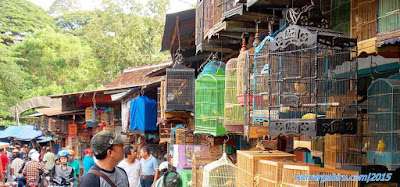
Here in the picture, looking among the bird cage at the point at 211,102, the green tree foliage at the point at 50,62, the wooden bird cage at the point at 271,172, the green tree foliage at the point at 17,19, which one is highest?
the green tree foliage at the point at 17,19

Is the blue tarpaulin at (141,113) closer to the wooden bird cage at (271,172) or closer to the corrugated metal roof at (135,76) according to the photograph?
the corrugated metal roof at (135,76)

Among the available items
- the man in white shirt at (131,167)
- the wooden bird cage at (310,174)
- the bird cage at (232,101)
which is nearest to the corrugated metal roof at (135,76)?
the man in white shirt at (131,167)

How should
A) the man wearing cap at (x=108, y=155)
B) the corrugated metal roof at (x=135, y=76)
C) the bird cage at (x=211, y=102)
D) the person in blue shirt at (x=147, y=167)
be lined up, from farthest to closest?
1. the corrugated metal roof at (x=135, y=76)
2. the person in blue shirt at (x=147, y=167)
3. the bird cage at (x=211, y=102)
4. the man wearing cap at (x=108, y=155)

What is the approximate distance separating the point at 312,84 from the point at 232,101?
2628mm

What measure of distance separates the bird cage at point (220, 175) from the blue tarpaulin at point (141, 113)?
20.0 ft

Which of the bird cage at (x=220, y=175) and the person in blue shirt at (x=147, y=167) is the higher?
the bird cage at (x=220, y=175)

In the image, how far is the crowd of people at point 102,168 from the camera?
4.33m

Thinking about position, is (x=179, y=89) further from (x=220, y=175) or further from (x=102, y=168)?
(x=102, y=168)

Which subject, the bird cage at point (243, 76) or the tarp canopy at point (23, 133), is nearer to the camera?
the bird cage at point (243, 76)

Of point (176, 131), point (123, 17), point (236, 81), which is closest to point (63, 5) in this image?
point (123, 17)

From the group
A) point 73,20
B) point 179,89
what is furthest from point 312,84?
point 73,20

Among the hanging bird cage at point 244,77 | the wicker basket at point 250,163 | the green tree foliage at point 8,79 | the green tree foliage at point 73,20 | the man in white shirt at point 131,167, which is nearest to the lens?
the wicker basket at point 250,163

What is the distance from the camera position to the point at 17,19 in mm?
42906

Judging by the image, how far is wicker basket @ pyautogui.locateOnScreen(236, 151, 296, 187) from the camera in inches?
256
